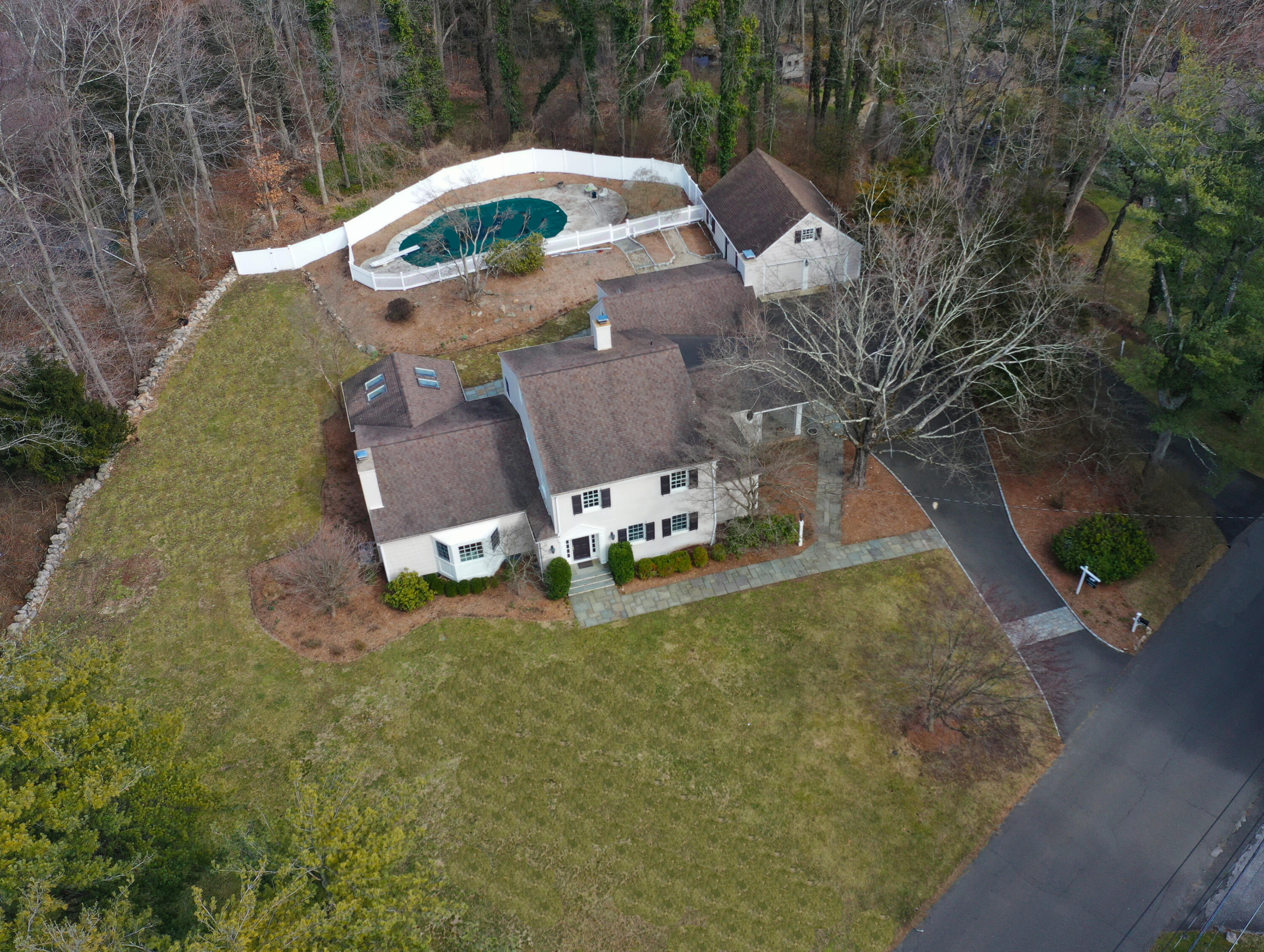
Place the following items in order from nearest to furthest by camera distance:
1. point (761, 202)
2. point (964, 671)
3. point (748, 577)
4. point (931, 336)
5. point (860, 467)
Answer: point (964, 671)
point (931, 336)
point (748, 577)
point (860, 467)
point (761, 202)

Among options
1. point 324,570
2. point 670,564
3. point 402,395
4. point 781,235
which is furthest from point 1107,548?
point 324,570

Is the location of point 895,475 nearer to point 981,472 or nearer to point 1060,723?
point 981,472

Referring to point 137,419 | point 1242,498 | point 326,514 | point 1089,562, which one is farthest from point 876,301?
point 137,419

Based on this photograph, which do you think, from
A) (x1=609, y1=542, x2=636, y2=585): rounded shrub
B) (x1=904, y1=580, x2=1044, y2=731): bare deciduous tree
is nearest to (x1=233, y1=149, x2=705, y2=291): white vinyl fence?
(x1=609, y1=542, x2=636, y2=585): rounded shrub

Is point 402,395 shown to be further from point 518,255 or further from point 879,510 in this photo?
point 879,510

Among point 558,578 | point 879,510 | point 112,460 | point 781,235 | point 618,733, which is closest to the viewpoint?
point 618,733

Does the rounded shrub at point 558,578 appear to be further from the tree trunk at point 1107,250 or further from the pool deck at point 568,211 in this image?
the tree trunk at point 1107,250
